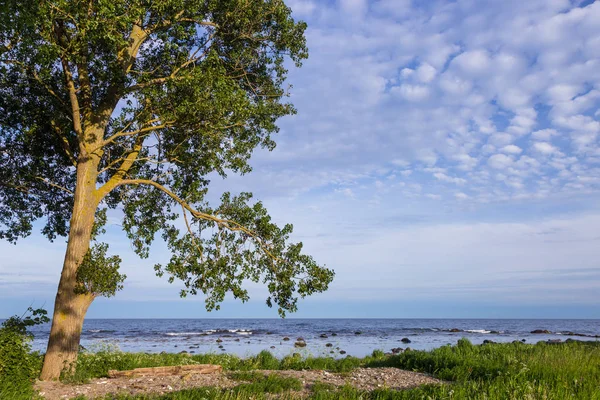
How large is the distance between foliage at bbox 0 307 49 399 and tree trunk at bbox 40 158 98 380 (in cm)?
41

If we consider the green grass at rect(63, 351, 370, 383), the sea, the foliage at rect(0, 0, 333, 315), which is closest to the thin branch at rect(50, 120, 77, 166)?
the foliage at rect(0, 0, 333, 315)

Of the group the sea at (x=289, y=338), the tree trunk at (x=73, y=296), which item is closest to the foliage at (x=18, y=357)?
the tree trunk at (x=73, y=296)

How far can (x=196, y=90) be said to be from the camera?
13203 mm

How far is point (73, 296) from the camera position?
13.4 meters

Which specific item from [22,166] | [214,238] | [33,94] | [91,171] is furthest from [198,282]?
[33,94]

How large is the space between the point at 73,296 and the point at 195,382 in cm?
498

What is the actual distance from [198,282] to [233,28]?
9.01 metres

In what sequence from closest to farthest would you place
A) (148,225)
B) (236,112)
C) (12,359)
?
(12,359), (236,112), (148,225)

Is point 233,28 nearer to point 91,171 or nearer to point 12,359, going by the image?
point 91,171

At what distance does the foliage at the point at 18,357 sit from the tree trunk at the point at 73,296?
0.41 meters

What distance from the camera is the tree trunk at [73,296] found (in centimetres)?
1295

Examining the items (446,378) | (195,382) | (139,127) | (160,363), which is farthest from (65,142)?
(446,378)

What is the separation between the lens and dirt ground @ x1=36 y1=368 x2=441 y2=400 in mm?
10328

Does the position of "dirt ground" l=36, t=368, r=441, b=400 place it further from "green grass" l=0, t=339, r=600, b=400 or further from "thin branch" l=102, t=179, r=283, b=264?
"thin branch" l=102, t=179, r=283, b=264
